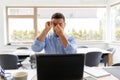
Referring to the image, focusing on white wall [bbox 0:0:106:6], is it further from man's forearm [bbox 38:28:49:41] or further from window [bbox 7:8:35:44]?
man's forearm [bbox 38:28:49:41]

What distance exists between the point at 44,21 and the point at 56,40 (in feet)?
15.2

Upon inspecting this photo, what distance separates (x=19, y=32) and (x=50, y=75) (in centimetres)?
543

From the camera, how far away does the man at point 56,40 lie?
1.71m

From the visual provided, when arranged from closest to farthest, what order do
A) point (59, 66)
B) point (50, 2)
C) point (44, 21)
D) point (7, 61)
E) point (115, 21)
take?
point (59, 66), point (7, 61), point (115, 21), point (50, 2), point (44, 21)

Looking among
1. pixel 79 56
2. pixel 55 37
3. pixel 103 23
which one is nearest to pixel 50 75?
pixel 79 56

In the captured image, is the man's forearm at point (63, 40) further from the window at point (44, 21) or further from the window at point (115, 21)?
the window at point (44, 21)

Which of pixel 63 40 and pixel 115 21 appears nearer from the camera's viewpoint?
pixel 63 40

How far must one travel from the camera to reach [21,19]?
21.0 feet

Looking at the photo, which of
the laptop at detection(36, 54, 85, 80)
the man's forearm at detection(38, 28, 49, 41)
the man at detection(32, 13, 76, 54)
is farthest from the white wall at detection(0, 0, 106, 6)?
the laptop at detection(36, 54, 85, 80)

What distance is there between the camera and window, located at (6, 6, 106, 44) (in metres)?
6.33

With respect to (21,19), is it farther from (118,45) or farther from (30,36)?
(118,45)

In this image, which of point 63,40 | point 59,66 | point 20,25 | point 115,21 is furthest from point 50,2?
point 59,66

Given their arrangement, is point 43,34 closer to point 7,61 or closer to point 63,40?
point 63,40

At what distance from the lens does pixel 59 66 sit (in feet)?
4.17
